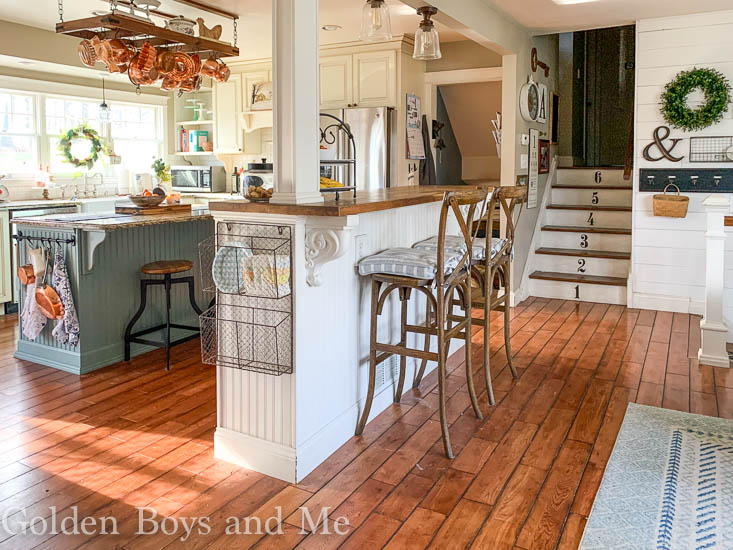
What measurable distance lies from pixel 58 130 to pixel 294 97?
5175mm

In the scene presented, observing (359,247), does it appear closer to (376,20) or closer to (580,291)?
(376,20)

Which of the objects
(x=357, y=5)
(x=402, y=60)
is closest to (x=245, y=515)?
(x=357, y=5)

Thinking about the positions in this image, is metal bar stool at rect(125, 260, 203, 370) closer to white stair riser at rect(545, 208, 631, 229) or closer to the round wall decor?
the round wall decor

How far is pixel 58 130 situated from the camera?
→ 21.7 ft

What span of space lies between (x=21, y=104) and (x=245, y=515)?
561 cm

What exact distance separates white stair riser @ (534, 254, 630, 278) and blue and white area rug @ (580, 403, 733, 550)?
2.96 metres

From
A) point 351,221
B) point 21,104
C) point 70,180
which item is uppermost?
point 21,104

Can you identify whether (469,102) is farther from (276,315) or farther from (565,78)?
(276,315)

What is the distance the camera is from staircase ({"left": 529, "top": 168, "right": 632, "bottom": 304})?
5879 mm

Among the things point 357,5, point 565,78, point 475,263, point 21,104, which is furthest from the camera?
point 565,78

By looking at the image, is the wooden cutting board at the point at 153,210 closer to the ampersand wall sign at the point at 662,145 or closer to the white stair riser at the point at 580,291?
the white stair riser at the point at 580,291

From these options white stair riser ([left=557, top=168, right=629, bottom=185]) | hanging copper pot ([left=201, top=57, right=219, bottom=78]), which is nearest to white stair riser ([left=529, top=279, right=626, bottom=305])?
white stair riser ([left=557, top=168, right=629, bottom=185])

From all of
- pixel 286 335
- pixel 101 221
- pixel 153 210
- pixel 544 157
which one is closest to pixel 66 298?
pixel 101 221

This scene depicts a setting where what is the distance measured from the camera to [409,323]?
11.9 feet
